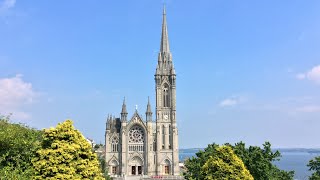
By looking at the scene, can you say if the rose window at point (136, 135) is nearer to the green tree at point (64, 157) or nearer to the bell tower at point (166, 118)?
the bell tower at point (166, 118)

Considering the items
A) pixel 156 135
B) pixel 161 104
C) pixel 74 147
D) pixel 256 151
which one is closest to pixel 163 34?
pixel 161 104

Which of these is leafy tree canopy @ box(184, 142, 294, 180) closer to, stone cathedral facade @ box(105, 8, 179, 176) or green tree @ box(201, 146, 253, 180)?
green tree @ box(201, 146, 253, 180)

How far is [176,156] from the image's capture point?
2650 inches

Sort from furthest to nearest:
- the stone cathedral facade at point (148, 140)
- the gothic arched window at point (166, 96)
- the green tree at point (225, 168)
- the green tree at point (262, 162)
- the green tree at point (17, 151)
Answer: the gothic arched window at point (166, 96) → the stone cathedral facade at point (148, 140) → the green tree at point (262, 162) → the green tree at point (225, 168) → the green tree at point (17, 151)

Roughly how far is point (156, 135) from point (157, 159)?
4.15m

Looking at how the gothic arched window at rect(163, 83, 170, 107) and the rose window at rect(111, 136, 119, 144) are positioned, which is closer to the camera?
the rose window at rect(111, 136, 119, 144)

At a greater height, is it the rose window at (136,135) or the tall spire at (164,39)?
the tall spire at (164,39)

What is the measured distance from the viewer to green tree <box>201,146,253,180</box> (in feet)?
78.8

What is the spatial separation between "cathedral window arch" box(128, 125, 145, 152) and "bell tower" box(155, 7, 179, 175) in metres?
2.95

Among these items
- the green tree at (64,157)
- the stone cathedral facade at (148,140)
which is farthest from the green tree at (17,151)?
the stone cathedral facade at (148,140)

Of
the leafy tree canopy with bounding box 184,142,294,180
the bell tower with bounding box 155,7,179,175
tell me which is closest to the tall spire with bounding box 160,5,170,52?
the bell tower with bounding box 155,7,179,175

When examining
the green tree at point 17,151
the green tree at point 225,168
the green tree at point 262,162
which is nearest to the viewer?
the green tree at point 17,151

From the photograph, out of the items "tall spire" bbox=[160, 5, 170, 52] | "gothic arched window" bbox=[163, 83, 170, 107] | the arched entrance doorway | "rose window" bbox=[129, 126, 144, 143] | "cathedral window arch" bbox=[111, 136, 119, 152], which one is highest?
"tall spire" bbox=[160, 5, 170, 52]

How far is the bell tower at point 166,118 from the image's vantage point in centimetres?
6775
